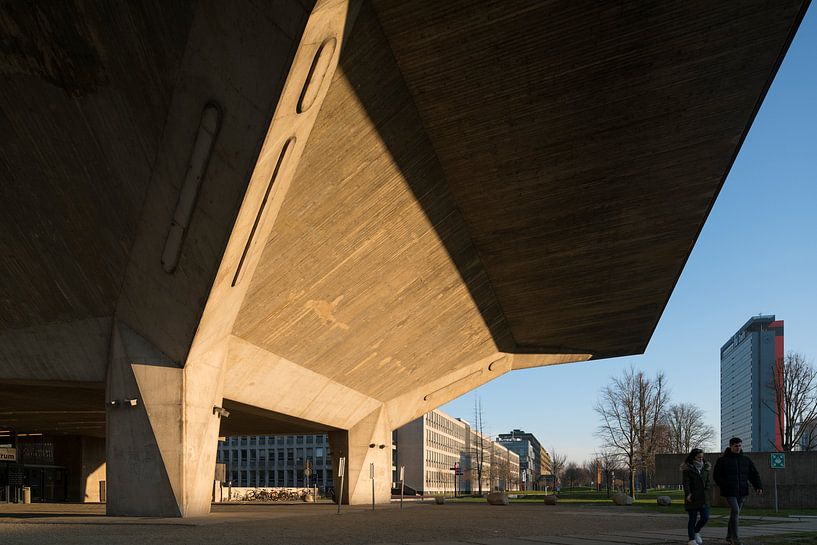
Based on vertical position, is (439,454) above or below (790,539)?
below

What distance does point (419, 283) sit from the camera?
22594 millimetres

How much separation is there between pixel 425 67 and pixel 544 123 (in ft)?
11.6

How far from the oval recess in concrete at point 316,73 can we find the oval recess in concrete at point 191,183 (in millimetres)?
1535

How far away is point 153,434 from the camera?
17.8 m

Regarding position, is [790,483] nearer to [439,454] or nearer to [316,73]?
[316,73]

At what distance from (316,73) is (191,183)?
3.73m

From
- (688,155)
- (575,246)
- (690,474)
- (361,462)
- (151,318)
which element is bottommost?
(361,462)

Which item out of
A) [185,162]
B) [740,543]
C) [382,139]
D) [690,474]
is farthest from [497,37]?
[740,543]

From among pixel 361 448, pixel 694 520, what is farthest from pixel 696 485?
pixel 361 448

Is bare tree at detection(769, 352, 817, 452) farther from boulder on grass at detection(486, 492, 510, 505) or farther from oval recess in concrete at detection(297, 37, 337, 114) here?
oval recess in concrete at detection(297, 37, 337, 114)

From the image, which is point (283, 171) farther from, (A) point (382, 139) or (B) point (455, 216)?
(B) point (455, 216)

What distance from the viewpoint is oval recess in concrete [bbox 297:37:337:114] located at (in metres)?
11.6

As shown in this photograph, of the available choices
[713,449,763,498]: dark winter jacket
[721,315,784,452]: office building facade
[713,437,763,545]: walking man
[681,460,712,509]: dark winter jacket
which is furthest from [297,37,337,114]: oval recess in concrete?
[721,315,784,452]: office building facade

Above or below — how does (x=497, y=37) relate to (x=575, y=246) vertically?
above
